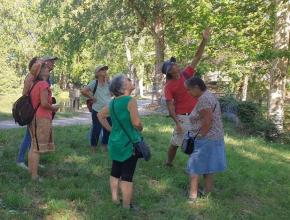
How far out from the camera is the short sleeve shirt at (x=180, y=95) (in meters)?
7.39

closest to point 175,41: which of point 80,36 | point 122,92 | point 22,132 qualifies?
point 80,36

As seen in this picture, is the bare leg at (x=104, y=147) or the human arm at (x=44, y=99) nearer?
the human arm at (x=44, y=99)

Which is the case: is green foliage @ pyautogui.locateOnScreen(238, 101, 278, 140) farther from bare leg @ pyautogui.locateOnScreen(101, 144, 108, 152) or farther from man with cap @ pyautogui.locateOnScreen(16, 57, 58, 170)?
man with cap @ pyautogui.locateOnScreen(16, 57, 58, 170)

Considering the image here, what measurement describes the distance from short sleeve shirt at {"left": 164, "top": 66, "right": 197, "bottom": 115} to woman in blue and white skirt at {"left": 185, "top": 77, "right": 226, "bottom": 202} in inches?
40.9

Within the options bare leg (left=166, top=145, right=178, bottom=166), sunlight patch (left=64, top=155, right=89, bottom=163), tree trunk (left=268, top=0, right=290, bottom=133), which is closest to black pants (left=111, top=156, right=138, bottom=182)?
bare leg (left=166, top=145, right=178, bottom=166)

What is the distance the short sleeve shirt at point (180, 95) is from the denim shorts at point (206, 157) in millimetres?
1196

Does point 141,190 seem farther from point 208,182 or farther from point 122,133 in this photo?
point 122,133

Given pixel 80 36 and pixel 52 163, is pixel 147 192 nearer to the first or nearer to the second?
pixel 52 163

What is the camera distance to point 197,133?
6355 millimetres

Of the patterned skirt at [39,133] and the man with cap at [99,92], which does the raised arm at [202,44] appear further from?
the patterned skirt at [39,133]

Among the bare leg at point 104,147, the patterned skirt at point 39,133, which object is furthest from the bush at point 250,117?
the patterned skirt at point 39,133

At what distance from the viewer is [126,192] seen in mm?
5695

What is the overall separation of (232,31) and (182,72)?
40.8 feet

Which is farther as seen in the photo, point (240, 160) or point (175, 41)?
point (175, 41)
